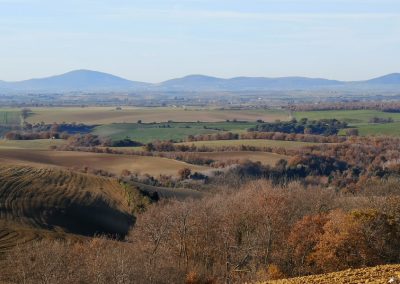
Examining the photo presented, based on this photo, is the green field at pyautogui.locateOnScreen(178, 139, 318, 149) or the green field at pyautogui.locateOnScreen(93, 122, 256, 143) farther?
the green field at pyautogui.locateOnScreen(93, 122, 256, 143)

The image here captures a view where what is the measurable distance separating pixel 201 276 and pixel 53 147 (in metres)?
70.9

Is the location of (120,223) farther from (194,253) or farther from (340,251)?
(340,251)

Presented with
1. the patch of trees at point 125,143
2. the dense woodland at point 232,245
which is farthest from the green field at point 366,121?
the dense woodland at point 232,245

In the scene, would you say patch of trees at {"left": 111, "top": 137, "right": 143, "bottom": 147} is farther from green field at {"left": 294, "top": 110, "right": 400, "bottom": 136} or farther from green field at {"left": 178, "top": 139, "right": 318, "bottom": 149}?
green field at {"left": 294, "top": 110, "right": 400, "bottom": 136}

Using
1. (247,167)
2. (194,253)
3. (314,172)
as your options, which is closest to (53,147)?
(247,167)

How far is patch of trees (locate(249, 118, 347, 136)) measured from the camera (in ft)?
Answer: 409

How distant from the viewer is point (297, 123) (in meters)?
134

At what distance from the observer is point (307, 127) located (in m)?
127

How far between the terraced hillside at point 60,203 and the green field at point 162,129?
47253 mm

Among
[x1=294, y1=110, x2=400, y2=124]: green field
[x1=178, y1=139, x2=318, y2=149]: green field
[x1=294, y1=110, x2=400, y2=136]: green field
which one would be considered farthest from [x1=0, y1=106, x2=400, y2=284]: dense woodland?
[x1=294, y1=110, x2=400, y2=124]: green field

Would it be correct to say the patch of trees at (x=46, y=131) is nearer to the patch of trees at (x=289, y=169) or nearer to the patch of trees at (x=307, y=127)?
the patch of trees at (x=307, y=127)

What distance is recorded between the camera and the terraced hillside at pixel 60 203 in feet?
169

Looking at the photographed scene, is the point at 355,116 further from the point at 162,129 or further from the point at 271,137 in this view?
the point at 162,129

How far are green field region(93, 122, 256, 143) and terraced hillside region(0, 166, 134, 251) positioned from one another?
47.3 m
